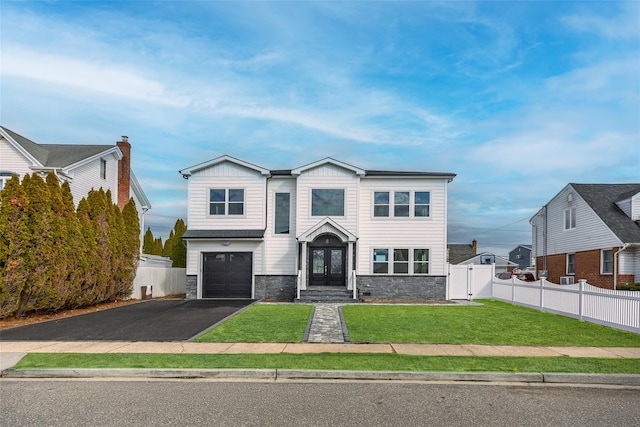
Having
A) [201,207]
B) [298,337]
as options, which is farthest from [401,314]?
[201,207]

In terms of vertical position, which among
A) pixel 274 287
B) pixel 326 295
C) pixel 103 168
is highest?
pixel 103 168

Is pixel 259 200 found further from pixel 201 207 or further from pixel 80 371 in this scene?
pixel 80 371

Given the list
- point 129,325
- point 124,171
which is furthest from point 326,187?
point 124,171

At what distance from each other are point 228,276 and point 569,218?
2207cm

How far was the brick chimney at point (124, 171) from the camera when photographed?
28281 millimetres

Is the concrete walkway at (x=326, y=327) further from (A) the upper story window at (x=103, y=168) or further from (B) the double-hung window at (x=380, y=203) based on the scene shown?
(A) the upper story window at (x=103, y=168)

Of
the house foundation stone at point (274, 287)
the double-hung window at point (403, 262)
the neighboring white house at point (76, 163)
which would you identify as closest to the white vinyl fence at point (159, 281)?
the neighboring white house at point (76, 163)

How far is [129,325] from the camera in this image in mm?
13062

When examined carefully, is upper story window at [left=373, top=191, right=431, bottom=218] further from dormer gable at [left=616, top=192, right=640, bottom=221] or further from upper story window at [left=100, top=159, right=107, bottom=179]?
upper story window at [left=100, top=159, right=107, bottom=179]

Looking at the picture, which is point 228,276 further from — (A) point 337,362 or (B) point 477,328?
(A) point 337,362

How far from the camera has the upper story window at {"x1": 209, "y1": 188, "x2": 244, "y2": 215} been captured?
22594 mm

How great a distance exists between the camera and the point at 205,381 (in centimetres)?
720

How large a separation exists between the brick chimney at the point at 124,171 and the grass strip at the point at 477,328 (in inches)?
740

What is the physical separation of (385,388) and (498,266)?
189 ft
